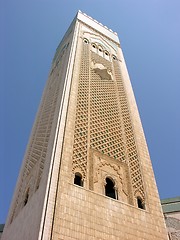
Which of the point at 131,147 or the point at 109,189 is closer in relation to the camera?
the point at 109,189

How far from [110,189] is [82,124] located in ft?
4.31

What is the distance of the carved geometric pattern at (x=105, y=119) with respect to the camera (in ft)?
15.7

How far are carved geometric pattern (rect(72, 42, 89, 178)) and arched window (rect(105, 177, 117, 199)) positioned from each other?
0.54 metres

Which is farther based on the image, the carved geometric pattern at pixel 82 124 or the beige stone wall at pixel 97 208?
the carved geometric pattern at pixel 82 124

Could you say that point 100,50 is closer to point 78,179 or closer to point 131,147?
point 131,147

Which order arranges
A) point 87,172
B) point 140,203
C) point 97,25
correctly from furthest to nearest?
point 97,25, point 140,203, point 87,172

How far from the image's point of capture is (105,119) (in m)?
5.43

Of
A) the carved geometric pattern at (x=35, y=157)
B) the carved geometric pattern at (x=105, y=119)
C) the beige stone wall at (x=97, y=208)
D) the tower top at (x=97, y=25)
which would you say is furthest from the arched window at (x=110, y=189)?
the tower top at (x=97, y=25)

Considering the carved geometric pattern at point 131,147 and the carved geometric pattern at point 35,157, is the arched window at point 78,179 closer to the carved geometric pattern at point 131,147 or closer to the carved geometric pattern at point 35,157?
the carved geometric pattern at point 35,157

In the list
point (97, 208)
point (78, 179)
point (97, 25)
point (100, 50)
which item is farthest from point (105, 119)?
point (97, 25)

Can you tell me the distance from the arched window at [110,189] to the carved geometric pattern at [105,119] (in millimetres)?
532

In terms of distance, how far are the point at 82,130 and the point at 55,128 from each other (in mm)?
524

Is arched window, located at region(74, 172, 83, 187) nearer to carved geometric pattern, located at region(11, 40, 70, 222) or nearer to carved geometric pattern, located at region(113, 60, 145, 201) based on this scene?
carved geometric pattern, located at region(11, 40, 70, 222)

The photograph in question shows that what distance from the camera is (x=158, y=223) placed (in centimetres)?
401
